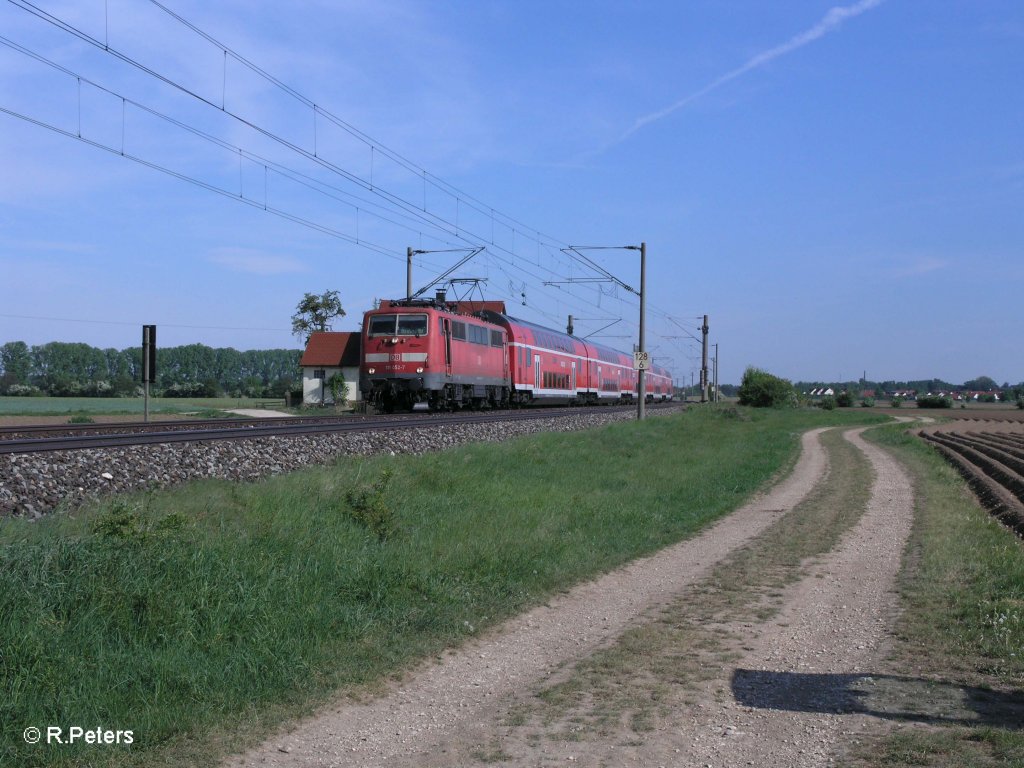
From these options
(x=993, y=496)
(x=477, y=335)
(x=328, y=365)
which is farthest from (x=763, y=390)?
(x=993, y=496)

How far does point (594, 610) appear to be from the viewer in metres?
8.56

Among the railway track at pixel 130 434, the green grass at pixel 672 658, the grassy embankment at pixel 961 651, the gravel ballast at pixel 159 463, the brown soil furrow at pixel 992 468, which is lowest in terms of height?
the green grass at pixel 672 658

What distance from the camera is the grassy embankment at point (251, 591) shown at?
536cm

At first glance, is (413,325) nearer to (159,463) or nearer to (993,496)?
(993,496)

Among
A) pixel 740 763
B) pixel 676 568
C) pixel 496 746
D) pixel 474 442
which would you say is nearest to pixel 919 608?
pixel 676 568

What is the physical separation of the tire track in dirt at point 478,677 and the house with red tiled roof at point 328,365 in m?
53.0

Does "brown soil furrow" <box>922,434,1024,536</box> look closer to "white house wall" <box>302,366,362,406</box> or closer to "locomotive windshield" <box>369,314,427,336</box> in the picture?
"locomotive windshield" <box>369,314,427,336</box>

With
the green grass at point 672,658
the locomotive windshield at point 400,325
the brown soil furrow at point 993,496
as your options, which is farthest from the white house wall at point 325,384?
the green grass at point 672,658

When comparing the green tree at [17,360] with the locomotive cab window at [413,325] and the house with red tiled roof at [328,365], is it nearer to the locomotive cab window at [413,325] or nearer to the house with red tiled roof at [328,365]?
the house with red tiled roof at [328,365]

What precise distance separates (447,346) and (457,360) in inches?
49.2

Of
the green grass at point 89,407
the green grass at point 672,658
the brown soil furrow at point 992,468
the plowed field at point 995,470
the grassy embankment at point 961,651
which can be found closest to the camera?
the grassy embankment at point 961,651

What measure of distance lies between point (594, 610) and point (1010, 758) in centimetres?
420

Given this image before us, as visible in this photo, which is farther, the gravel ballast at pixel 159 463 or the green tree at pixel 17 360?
the green tree at pixel 17 360

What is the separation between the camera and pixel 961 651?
7.08 m
